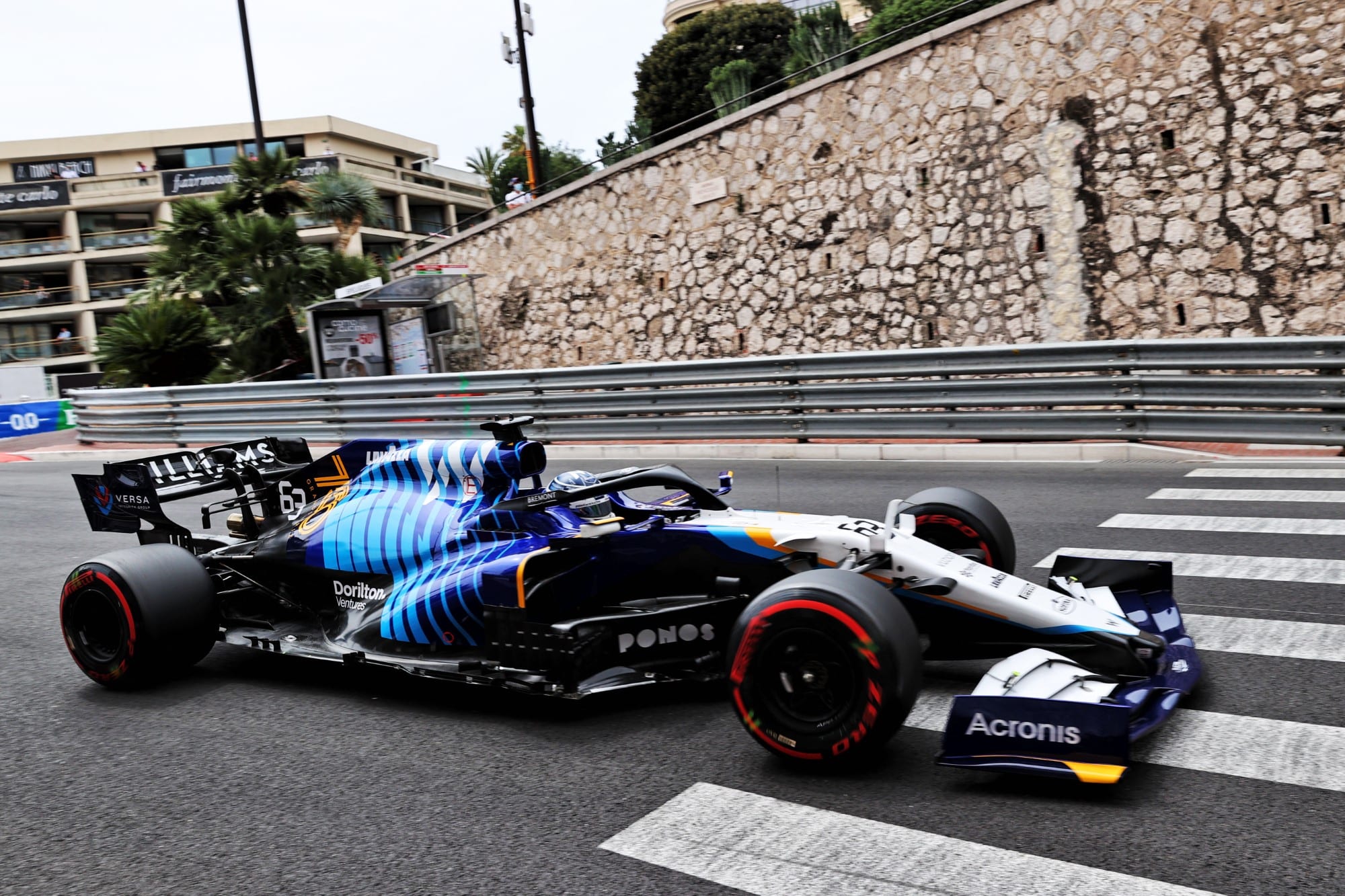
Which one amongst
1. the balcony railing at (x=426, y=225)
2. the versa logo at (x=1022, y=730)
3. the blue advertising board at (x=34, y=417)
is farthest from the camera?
the balcony railing at (x=426, y=225)

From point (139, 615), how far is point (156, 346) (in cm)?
1994

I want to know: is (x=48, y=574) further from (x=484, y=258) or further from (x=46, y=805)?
(x=484, y=258)

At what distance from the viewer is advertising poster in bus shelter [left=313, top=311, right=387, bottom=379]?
20969 mm

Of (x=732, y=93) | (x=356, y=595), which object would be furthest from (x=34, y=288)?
(x=356, y=595)

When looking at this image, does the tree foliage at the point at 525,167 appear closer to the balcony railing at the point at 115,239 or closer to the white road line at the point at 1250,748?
the balcony railing at the point at 115,239

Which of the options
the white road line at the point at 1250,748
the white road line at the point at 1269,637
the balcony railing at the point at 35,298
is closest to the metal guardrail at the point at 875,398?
the white road line at the point at 1269,637

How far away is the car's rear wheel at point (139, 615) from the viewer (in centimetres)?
489

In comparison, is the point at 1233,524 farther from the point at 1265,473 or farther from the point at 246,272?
the point at 246,272

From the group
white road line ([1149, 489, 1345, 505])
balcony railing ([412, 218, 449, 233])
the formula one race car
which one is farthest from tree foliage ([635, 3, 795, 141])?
the formula one race car

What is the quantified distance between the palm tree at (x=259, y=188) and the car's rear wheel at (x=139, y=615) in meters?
21.4

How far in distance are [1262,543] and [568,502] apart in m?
4.18

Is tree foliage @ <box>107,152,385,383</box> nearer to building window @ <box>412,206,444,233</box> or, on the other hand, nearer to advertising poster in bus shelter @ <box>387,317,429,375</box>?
advertising poster in bus shelter @ <box>387,317,429,375</box>

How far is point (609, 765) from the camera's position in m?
3.72

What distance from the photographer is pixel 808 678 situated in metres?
3.46
